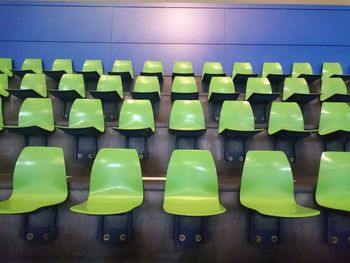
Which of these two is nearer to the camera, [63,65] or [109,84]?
[109,84]

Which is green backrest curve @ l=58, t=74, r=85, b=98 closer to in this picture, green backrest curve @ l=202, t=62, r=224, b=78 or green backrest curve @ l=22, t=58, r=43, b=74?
green backrest curve @ l=22, t=58, r=43, b=74

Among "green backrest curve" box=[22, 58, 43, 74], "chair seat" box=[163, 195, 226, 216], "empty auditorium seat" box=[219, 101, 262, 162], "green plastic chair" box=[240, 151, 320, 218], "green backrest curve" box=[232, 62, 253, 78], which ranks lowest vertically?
"chair seat" box=[163, 195, 226, 216]

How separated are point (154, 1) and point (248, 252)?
4237mm

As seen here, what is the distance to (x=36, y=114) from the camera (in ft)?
6.78

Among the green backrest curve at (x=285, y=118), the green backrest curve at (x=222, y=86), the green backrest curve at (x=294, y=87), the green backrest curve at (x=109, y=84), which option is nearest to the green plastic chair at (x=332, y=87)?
the green backrest curve at (x=294, y=87)

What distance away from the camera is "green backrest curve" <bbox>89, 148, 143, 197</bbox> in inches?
56.7

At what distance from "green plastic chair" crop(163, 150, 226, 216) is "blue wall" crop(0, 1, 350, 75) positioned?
2868 mm

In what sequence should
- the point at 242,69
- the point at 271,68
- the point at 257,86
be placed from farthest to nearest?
the point at 271,68
the point at 242,69
the point at 257,86

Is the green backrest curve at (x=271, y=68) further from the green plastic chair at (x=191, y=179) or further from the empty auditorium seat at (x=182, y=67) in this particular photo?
the green plastic chair at (x=191, y=179)

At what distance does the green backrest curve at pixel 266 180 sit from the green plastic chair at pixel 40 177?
3.21 feet

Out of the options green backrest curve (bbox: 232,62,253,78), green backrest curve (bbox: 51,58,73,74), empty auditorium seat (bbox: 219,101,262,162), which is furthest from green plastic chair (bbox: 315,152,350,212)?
green backrest curve (bbox: 51,58,73,74)

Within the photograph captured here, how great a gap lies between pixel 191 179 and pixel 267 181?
411 mm

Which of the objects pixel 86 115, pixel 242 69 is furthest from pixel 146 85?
pixel 242 69

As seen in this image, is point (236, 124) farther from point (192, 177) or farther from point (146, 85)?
point (146, 85)
